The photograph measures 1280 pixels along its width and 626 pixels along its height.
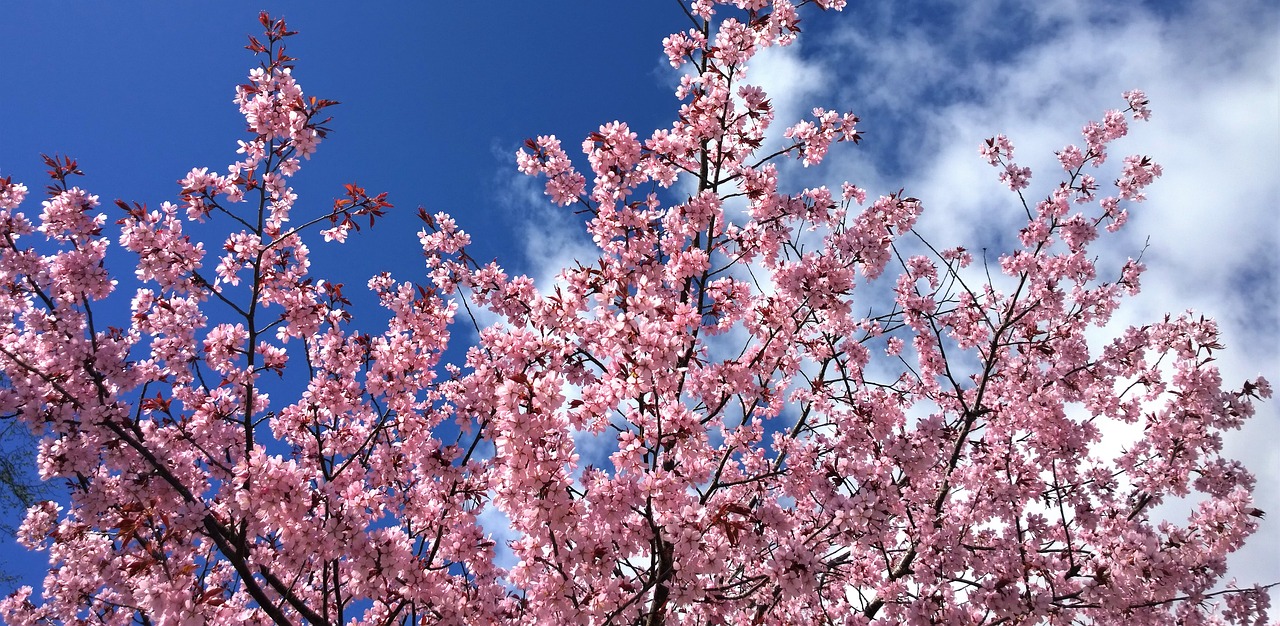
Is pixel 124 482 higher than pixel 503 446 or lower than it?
higher

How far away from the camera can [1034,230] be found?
9.77 m

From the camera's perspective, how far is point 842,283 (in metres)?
6.83

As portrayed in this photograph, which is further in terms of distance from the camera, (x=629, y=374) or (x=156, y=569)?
(x=156, y=569)

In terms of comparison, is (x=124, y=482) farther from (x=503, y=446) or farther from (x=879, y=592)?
(x=879, y=592)

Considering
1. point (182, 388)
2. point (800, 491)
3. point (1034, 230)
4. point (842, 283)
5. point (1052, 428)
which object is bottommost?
point (800, 491)

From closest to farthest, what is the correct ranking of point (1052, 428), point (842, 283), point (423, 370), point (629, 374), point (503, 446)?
point (503, 446) < point (629, 374) < point (842, 283) < point (423, 370) < point (1052, 428)

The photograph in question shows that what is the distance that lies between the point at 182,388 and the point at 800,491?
669 centimetres

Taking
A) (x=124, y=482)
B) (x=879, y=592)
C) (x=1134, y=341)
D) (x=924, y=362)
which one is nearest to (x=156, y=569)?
(x=124, y=482)

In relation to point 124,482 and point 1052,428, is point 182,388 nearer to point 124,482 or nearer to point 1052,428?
point 124,482

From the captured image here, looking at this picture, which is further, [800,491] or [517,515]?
[800,491]

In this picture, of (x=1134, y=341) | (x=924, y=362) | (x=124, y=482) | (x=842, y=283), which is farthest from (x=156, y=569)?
(x=1134, y=341)

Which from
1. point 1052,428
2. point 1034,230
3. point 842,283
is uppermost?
point 1034,230

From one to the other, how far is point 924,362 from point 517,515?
711cm

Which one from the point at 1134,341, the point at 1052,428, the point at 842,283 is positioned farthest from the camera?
the point at 1134,341
